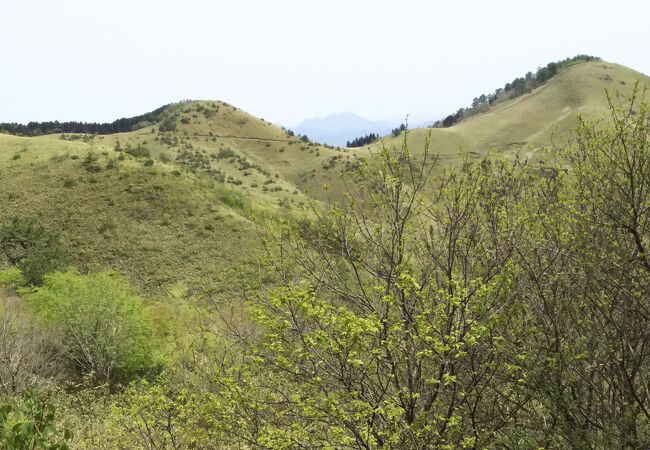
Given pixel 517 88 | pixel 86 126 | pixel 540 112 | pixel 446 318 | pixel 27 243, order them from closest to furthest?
pixel 446 318, pixel 27 243, pixel 86 126, pixel 540 112, pixel 517 88

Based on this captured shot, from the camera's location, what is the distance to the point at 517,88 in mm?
156125

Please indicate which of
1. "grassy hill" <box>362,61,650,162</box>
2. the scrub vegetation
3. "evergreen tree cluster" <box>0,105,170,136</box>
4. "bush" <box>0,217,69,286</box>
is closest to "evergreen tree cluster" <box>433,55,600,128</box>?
"grassy hill" <box>362,61,650,162</box>

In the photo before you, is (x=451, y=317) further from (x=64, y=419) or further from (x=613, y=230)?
(x=64, y=419)

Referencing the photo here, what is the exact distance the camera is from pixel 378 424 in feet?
20.0

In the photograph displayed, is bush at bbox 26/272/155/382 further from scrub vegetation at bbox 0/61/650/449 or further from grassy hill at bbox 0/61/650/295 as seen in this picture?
grassy hill at bbox 0/61/650/295

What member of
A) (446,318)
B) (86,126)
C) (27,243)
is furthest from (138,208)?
(86,126)

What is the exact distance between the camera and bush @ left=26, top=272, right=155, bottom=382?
1980 centimetres

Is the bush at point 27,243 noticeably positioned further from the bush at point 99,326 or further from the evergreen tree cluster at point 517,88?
the evergreen tree cluster at point 517,88

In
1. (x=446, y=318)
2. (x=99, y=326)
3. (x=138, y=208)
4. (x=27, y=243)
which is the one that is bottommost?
(x=99, y=326)

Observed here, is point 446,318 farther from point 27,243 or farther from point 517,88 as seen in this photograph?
point 517,88

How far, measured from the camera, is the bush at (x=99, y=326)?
19.8m

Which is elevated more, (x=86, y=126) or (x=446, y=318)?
(x=86, y=126)

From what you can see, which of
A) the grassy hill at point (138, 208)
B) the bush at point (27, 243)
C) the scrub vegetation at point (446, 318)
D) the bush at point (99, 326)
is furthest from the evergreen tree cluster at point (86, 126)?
the scrub vegetation at point (446, 318)

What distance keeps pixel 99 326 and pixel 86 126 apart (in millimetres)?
115364
